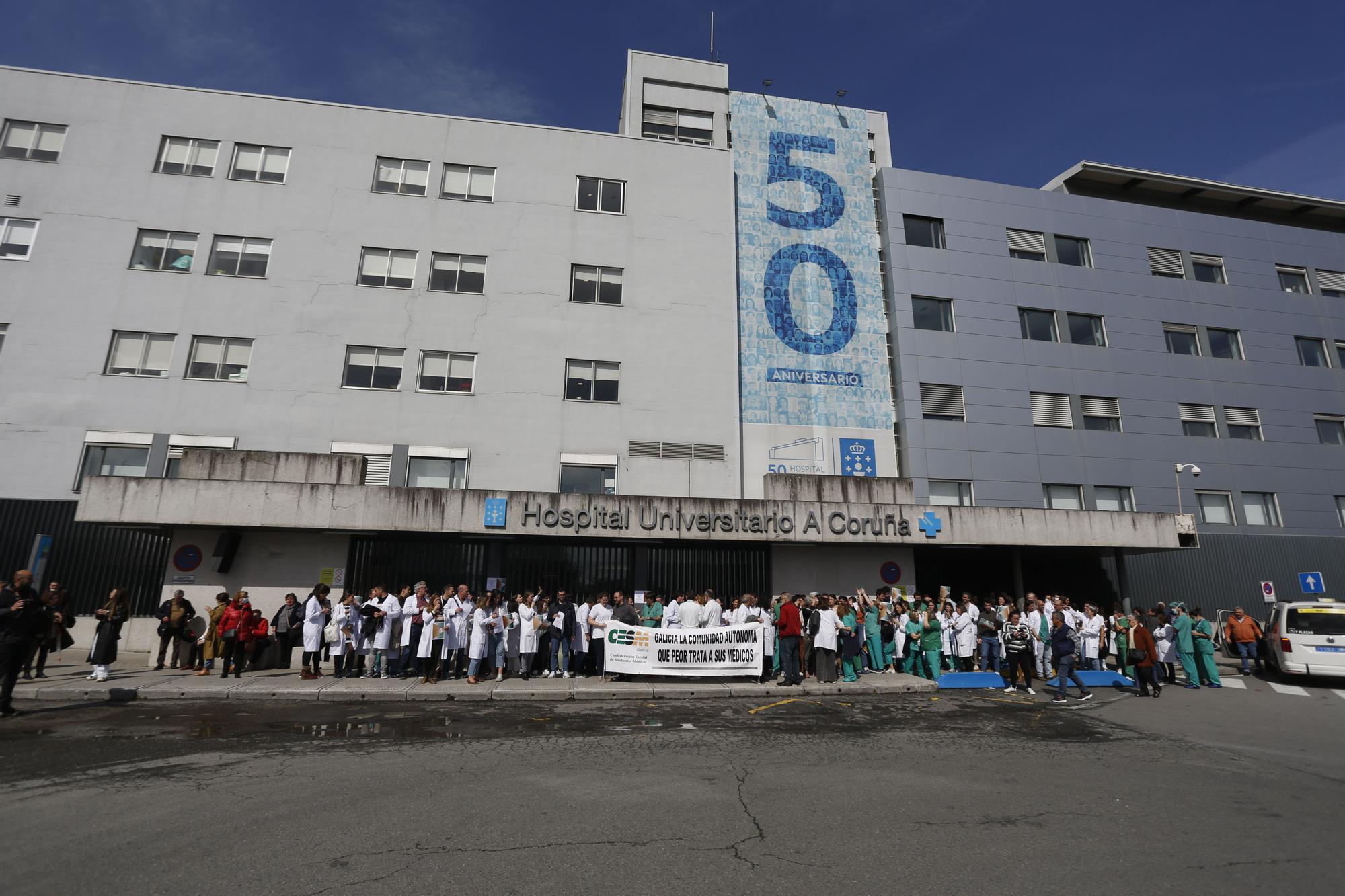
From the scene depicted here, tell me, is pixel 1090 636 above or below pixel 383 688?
above

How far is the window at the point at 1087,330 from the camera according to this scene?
2983cm

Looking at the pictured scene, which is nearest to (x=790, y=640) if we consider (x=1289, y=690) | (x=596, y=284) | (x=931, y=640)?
(x=931, y=640)

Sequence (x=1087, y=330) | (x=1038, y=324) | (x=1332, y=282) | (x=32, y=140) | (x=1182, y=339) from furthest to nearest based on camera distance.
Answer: (x=1332, y=282) → (x=1182, y=339) → (x=1087, y=330) → (x=1038, y=324) → (x=32, y=140)

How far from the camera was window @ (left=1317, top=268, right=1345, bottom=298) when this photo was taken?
33594mm

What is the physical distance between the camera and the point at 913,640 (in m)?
16.6

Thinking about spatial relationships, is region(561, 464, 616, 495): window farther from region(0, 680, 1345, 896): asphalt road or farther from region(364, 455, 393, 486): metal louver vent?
region(0, 680, 1345, 896): asphalt road

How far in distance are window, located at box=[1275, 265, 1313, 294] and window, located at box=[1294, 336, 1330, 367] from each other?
8.09ft

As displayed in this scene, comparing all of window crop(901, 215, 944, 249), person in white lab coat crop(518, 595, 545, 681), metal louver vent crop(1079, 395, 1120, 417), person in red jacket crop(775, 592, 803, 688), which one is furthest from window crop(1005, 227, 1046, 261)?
person in white lab coat crop(518, 595, 545, 681)

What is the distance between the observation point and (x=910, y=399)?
89.6 feet

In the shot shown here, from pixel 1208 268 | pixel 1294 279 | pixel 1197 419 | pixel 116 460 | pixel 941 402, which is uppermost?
pixel 1294 279

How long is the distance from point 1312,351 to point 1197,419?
8.56 meters

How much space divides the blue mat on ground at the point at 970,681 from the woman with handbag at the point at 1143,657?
8.28 ft

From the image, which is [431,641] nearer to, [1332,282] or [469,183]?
[469,183]

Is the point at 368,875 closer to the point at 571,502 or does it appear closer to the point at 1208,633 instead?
the point at 571,502
